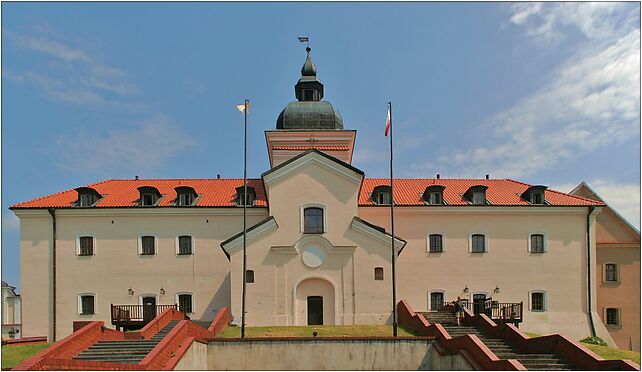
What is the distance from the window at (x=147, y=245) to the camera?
31531 millimetres

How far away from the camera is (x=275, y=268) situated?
1099 inches

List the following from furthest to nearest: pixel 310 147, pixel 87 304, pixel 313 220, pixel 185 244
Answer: pixel 310 147 < pixel 185 244 < pixel 87 304 < pixel 313 220

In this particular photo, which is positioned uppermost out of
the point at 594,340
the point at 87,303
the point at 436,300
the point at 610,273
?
the point at 610,273

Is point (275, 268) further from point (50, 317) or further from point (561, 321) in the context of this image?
point (561, 321)

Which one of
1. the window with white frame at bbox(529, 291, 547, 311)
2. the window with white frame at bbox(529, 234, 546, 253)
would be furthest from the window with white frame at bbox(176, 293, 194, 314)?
the window with white frame at bbox(529, 234, 546, 253)

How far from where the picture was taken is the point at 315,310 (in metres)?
28.1

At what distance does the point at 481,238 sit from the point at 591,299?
23.5 feet

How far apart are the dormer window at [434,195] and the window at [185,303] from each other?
14.8 metres

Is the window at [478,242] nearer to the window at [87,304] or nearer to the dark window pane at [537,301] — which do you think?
the dark window pane at [537,301]


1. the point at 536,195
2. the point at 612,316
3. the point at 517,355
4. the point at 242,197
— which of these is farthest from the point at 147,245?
the point at 612,316

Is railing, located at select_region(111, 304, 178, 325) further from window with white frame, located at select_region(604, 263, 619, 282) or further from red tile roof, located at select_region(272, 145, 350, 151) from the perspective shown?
window with white frame, located at select_region(604, 263, 619, 282)

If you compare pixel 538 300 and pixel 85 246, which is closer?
pixel 85 246

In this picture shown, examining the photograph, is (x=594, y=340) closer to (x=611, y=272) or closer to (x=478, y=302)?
(x=611, y=272)

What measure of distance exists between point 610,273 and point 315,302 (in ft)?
62.1
